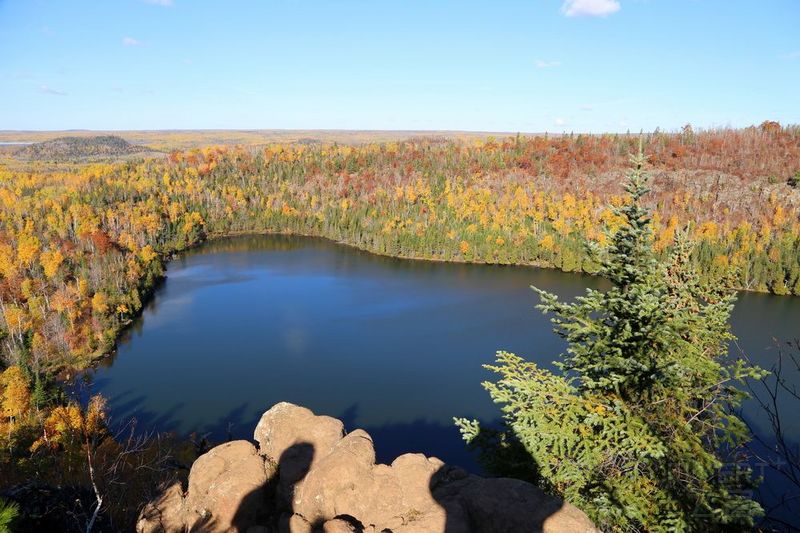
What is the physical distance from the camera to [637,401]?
35.8 feet

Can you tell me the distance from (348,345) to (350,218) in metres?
87.1

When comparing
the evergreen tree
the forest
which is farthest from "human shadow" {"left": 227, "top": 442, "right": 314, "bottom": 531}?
the forest

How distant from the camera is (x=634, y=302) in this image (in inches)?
408

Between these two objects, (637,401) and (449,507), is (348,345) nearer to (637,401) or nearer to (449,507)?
(449,507)

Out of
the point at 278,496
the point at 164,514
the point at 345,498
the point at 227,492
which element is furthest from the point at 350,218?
the point at 345,498

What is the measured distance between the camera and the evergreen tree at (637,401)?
9.66m

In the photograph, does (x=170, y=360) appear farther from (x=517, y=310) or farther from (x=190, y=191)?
(x=190, y=191)

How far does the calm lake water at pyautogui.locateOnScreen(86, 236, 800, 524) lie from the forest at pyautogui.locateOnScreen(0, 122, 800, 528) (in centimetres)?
614

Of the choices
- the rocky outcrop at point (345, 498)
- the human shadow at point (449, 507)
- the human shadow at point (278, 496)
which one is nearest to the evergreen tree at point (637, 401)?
the human shadow at point (449, 507)

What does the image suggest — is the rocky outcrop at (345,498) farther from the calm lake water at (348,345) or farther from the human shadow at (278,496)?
the calm lake water at (348,345)

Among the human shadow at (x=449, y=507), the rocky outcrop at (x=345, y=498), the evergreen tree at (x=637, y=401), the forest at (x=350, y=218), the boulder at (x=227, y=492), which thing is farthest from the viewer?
the forest at (x=350, y=218)

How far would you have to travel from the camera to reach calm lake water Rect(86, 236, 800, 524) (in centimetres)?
4281

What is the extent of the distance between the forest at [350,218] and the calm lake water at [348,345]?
6.14 metres

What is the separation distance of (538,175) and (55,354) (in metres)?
138
